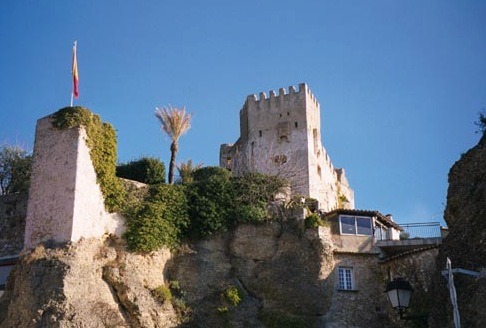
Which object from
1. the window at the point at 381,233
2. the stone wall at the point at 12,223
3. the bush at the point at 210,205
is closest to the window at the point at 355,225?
the window at the point at 381,233

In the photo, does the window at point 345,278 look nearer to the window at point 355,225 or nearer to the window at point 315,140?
the window at point 355,225

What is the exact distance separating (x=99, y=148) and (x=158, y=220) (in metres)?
4.17

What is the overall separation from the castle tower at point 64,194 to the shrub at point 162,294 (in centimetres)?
310

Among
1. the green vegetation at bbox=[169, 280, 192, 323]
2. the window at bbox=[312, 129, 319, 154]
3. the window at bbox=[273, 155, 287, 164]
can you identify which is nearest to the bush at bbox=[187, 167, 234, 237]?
the green vegetation at bbox=[169, 280, 192, 323]

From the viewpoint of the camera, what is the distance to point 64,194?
26.5 metres

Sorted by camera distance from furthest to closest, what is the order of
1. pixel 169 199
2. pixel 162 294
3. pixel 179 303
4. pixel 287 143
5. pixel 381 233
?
pixel 287 143 → pixel 381 233 → pixel 169 199 → pixel 179 303 → pixel 162 294

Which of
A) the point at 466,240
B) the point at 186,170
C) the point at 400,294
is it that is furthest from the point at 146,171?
the point at 400,294

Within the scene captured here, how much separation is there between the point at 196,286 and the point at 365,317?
779 cm

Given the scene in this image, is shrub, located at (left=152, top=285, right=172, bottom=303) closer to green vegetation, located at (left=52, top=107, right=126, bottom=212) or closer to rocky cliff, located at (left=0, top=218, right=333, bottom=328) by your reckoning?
rocky cliff, located at (left=0, top=218, right=333, bottom=328)

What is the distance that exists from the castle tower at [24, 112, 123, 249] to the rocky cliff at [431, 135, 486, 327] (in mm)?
14027

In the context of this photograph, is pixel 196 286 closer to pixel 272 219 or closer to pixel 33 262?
pixel 272 219

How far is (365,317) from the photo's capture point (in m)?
28.6

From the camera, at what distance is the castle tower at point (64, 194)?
2616 cm

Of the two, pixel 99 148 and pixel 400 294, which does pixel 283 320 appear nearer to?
pixel 99 148
